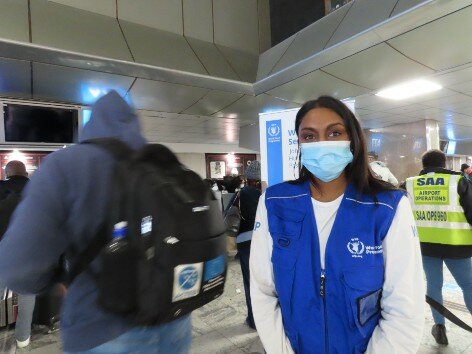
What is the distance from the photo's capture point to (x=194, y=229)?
2.80ft

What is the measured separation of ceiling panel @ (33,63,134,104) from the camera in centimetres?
352

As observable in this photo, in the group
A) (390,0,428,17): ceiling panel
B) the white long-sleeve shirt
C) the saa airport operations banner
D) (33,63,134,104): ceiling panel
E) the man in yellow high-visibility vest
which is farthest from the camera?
(33,63,134,104): ceiling panel

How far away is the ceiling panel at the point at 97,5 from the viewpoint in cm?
373

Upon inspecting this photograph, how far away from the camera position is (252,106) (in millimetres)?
5598

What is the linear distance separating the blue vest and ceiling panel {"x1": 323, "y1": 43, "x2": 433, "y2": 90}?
3.09 meters

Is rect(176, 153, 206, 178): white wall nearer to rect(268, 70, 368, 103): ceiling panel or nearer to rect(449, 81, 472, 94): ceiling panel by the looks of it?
rect(268, 70, 368, 103): ceiling panel

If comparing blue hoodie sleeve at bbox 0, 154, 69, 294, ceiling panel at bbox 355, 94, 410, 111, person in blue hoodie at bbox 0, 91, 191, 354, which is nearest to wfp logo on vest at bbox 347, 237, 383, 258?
person in blue hoodie at bbox 0, 91, 191, 354

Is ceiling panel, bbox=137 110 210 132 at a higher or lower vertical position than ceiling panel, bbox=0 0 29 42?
lower

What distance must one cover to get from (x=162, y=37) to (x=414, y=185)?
3.65 meters

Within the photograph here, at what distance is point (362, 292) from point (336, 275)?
0.09 metres

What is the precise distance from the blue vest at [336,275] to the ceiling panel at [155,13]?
4.22m

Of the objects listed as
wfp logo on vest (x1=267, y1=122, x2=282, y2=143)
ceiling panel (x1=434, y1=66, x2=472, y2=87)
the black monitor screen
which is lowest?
wfp logo on vest (x1=267, y1=122, x2=282, y2=143)

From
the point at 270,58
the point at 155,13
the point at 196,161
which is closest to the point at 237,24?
the point at 270,58

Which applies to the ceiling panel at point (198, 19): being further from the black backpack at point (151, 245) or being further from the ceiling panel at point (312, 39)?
the black backpack at point (151, 245)
